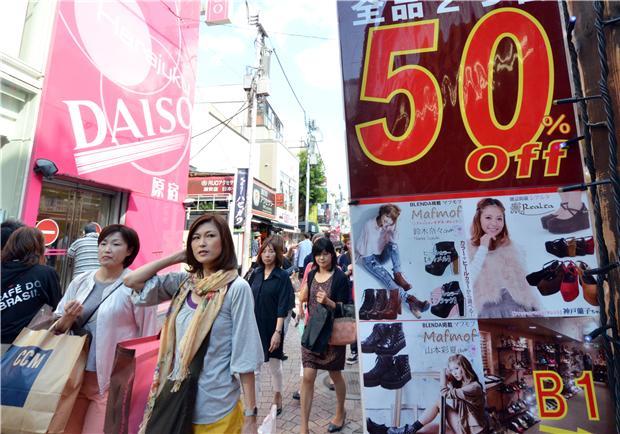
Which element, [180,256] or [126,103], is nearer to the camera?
[180,256]

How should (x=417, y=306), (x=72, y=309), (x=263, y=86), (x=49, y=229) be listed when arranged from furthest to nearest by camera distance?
(x=263, y=86) → (x=49, y=229) → (x=72, y=309) → (x=417, y=306)

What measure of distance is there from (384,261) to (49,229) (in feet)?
19.6

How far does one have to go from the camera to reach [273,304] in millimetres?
3367

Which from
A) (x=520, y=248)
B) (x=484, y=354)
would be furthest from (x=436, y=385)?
(x=520, y=248)

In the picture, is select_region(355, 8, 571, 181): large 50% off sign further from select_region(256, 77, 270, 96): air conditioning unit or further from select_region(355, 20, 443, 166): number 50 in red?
select_region(256, 77, 270, 96): air conditioning unit

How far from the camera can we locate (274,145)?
71.1 ft

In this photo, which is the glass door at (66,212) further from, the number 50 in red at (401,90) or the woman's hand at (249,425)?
the number 50 in red at (401,90)

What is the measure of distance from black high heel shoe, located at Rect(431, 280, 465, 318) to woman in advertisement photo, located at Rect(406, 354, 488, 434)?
21cm

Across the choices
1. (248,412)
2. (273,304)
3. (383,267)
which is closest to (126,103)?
(273,304)

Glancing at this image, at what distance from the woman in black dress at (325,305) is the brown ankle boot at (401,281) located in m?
1.36

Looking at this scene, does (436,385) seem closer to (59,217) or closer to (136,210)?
(59,217)

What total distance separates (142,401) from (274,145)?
20864 millimetres

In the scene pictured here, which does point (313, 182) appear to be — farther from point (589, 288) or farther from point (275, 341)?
point (589, 288)

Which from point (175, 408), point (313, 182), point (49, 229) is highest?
point (313, 182)
